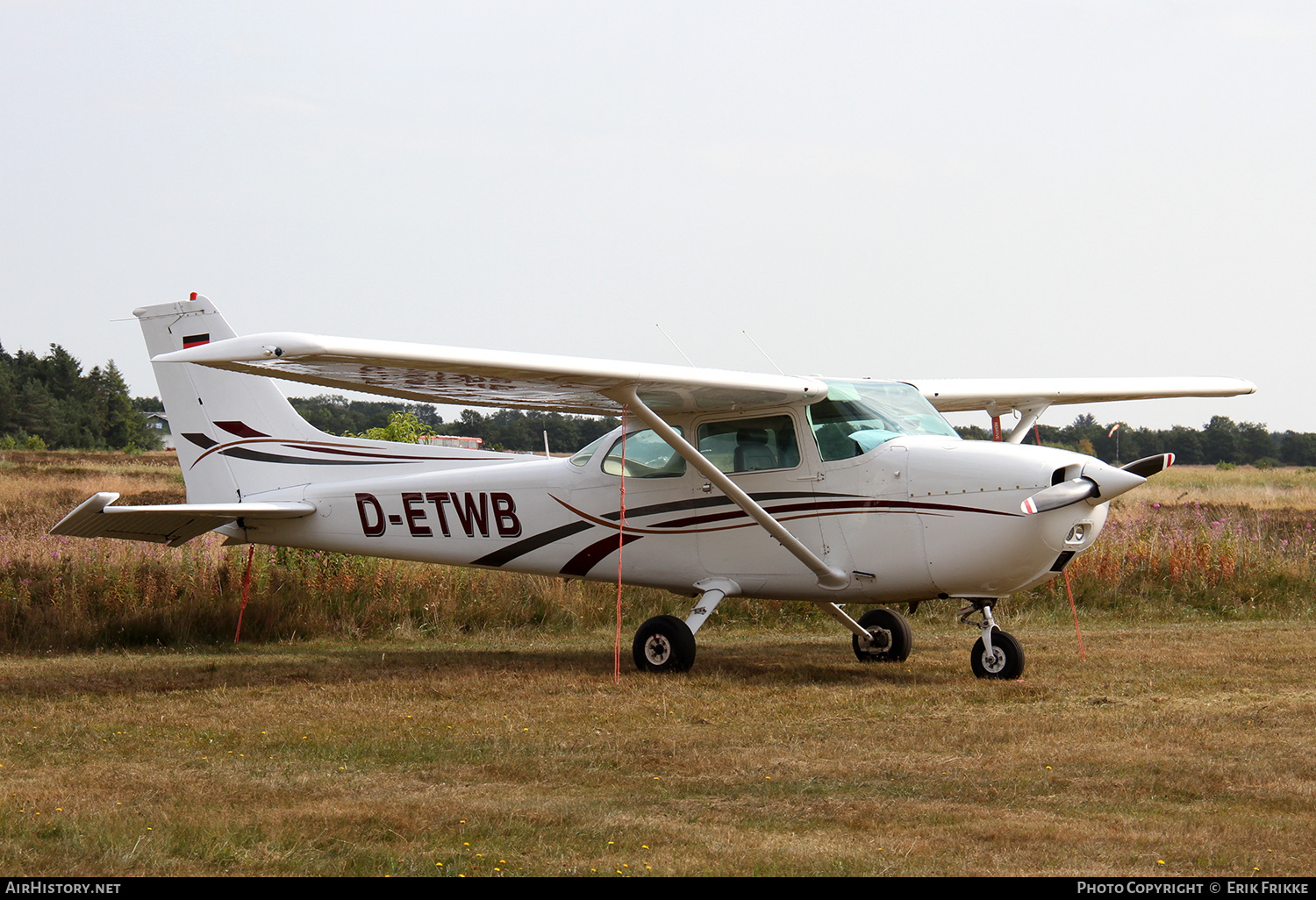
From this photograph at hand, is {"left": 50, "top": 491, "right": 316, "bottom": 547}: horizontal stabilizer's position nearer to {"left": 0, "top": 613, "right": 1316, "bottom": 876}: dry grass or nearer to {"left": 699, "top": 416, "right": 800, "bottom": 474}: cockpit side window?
{"left": 0, "top": 613, "right": 1316, "bottom": 876}: dry grass

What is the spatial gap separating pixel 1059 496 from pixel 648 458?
3.34m

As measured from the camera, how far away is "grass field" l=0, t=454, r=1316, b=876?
4289mm

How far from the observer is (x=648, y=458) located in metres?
10.0

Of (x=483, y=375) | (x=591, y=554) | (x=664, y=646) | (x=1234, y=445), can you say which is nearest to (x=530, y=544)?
(x=591, y=554)

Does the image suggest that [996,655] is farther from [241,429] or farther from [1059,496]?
[241,429]

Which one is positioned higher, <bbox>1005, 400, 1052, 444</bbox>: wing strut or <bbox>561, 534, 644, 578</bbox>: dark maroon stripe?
<bbox>1005, 400, 1052, 444</bbox>: wing strut

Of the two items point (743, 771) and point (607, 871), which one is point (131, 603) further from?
point (607, 871)

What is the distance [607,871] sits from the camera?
400cm

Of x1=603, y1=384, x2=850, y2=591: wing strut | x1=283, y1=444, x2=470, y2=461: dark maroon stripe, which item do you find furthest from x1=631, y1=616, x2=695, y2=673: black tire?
x1=283, y1=444, x2=470, y2=461: dark maroon stripe

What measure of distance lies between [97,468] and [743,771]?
1421 inches

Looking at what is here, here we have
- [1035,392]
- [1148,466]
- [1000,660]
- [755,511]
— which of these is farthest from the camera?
[1035,392]

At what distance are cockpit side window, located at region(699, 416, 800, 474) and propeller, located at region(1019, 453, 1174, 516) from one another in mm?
1880

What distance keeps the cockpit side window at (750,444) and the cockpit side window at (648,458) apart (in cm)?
29

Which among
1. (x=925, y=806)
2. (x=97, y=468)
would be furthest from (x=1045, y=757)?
(x=97, y=468)
